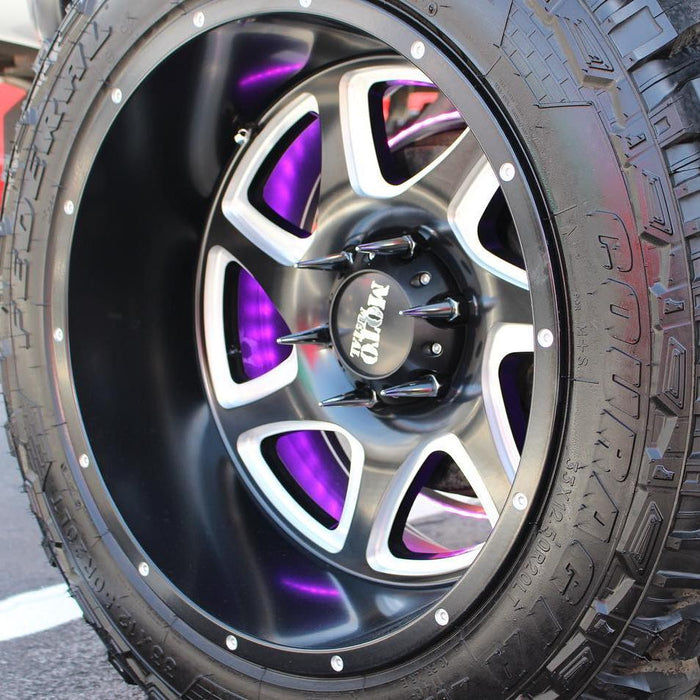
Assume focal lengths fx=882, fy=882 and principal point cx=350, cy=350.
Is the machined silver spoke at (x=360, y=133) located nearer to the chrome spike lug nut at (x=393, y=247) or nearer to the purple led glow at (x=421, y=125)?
the chrome spike lug nut at (x=393, y=247)

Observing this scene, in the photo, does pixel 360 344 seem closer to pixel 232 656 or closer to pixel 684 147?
pixel 232 656

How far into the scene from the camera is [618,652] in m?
1.01

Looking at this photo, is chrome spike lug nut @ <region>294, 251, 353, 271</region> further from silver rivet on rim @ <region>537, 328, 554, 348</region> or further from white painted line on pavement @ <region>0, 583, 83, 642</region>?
white painted line on pavement @ <region>0, 583, 83, 642</region>

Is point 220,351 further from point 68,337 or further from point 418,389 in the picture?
point 418,389

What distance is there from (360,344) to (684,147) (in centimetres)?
67

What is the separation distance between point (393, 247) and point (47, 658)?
3.85 ft

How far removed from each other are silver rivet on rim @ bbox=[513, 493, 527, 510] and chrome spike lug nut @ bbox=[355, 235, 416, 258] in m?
0.50

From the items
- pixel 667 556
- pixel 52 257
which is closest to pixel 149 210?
pixel 52 257

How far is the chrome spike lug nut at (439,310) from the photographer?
1.35m

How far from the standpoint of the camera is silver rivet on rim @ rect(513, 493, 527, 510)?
3.39 ft

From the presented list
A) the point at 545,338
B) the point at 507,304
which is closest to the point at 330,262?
the point at 507,304

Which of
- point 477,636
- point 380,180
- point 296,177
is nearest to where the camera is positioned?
point 477,636

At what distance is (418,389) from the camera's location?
1.42m

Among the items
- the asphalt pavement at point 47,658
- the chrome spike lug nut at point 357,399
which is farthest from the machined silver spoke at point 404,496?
the asphalt pavement at point 47,658
